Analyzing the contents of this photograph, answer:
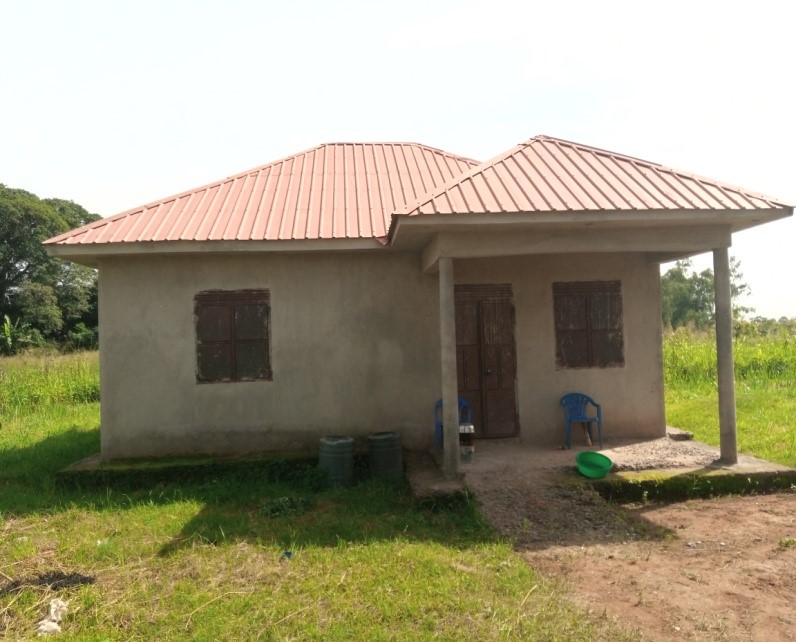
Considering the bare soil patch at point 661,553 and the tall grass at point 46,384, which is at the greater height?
the tall grass at point 46,384

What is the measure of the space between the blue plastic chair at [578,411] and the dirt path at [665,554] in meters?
1.53

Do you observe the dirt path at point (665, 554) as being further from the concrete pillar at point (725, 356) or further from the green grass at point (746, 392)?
the green grass at point (746, 392)

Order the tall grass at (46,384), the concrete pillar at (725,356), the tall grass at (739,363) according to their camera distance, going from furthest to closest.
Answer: the tall grass at (739,363)
the tall grass at (46,384)
the concrete pillar at (725,356)

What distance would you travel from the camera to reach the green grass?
8836 millimetres

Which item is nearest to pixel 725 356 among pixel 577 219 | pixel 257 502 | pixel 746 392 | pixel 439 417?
pixel 577 219

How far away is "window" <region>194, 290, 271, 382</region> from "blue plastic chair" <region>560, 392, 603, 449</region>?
398 cm

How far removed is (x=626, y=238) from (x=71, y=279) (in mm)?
34367

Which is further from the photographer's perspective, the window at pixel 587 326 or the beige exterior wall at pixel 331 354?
the window at pixel 587 326

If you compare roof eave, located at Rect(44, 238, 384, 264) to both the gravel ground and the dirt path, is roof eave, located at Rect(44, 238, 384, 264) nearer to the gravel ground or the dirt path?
the gravel ground

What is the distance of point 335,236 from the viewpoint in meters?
7.56

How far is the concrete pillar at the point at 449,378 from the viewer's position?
6562mm

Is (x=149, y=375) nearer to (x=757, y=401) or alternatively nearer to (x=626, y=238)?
(x=626, y=238)

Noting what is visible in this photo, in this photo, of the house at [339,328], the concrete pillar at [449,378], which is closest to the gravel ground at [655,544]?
the concrete pillar at [449,378]

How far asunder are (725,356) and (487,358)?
285 cm
